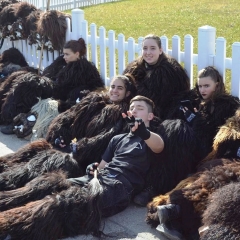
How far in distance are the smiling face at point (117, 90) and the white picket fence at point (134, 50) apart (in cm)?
85

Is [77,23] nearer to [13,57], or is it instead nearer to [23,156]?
[13,57]

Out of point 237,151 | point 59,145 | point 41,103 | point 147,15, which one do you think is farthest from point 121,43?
point 147,15

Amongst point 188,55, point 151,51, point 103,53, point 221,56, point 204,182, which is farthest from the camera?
point 103,53

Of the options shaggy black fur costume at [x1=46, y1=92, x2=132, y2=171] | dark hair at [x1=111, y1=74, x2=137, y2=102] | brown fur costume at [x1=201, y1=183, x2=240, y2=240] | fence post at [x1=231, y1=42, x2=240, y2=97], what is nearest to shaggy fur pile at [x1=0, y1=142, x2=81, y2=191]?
shaggy black fur costume at [x1=46, y1=92, x2=132, y2=171]

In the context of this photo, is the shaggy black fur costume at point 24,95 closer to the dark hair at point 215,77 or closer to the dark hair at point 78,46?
the dark hair at point 78,46

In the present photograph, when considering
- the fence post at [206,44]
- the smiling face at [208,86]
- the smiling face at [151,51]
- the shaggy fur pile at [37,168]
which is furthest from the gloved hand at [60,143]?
the fence post at [206,44]

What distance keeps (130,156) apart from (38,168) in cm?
83

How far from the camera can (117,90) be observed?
205 inches

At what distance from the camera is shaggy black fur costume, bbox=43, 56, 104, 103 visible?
6391 mm

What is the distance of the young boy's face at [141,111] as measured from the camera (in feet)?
15.1

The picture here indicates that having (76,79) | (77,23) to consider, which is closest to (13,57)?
(77,23)

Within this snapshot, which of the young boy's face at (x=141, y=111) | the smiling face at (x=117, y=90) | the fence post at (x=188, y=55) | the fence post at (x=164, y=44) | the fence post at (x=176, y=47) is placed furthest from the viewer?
the fence post at (x=164, y=44)

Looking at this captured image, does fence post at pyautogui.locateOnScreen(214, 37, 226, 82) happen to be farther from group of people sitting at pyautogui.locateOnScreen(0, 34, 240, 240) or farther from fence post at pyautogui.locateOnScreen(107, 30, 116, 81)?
fence post at pyautogui.locateOnScreen(107, 30, 116, 81)

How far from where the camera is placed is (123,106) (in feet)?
17.0
